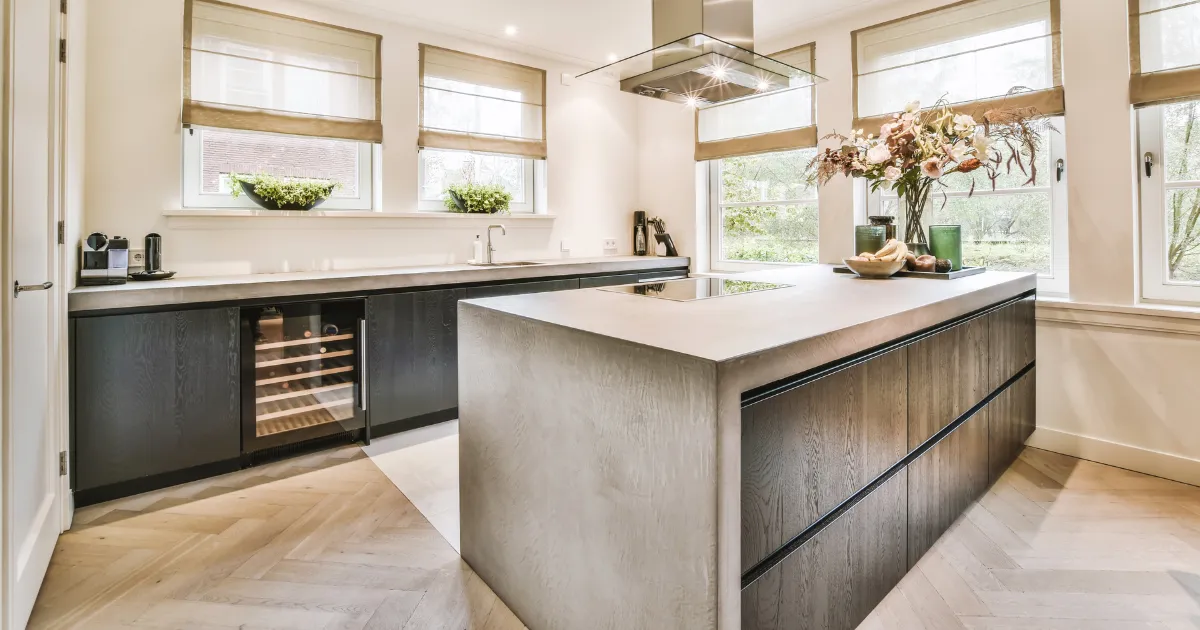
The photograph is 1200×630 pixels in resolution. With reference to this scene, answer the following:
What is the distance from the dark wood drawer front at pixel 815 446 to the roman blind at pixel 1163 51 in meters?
2.08

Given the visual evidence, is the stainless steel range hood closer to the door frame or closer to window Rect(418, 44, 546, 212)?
window Rect(418, 44, 546, 212)

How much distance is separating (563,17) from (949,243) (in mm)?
2493

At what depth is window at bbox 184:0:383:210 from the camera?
120 inches

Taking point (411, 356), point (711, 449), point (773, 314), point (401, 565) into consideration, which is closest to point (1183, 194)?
point (773, 314)

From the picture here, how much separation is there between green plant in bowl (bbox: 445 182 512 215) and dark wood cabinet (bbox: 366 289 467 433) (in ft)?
2.63

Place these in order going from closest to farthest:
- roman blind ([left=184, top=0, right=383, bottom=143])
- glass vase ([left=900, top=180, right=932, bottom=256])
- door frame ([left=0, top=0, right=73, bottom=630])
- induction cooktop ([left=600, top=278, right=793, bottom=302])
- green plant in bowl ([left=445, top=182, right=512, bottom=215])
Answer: door frame ([left=0, top=0, right=73, bottom=630]), induction cooktop ([left=600, top=278, right=793, bottom=302]), glass vase ([left=900, top=180, right=932, bottom=256]), roman blind ([left=184, top=0, right=383, bottom=143]), green plant in bowl ([left=445, top=182, right=512, bottom=215])

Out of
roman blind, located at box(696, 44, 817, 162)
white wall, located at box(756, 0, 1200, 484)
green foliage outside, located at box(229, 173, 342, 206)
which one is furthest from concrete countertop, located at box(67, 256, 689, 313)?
white wall, located at box(756, 0, 1200, 484)

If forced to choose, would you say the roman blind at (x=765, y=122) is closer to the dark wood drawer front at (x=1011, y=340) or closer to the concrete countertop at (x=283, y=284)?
the concrete countertop at (x=283, y=284)

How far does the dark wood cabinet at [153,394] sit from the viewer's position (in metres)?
2.29

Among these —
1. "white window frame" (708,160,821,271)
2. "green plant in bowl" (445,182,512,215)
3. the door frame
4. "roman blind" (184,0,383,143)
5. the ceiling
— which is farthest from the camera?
"white window frame" (708,160,821,271)

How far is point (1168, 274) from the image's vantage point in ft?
8.70

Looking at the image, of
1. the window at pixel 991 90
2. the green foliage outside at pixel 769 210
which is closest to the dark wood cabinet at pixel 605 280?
the green foliage outside at pixel 769 210

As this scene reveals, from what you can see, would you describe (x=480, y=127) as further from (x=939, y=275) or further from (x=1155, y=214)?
(x=1155, y=214)

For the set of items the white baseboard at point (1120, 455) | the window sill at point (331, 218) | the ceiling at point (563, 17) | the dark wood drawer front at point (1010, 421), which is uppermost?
the ceiling at point (563, 17)
